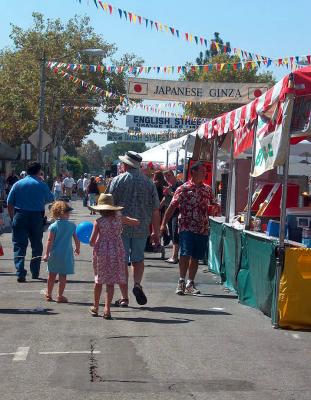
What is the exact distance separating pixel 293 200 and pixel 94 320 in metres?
4.42

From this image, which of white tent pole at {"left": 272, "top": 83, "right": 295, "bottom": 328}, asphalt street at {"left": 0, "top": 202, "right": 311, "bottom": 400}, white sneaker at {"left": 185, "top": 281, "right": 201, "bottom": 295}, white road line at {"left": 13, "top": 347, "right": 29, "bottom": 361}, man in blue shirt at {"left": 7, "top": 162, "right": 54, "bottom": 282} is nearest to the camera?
asphalt street at {"left": 0, "top": 202, "right": 311, "bottom": 400}

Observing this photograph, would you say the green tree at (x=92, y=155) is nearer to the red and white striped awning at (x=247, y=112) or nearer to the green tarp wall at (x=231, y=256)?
the red and white striped awning at (x=247, y=112)

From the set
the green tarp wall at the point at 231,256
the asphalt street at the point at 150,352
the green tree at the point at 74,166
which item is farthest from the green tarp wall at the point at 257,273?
the green tree at the point at 74,166

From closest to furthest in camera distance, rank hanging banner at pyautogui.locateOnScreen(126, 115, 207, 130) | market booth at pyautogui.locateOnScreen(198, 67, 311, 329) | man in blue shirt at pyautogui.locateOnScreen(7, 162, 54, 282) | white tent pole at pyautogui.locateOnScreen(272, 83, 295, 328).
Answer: white tent pole at pyautogui.locateOnScreen(272, 83, 295, 328) → market booth at pyautogui.locateOnScreen(198, 67, 311, 329) → man in blue shirt at pyautogui.locateOnScreen(7, 162, 54, 282) → hanging banner at pyautogui.locateOnScreen(126, 115, 207, 130)

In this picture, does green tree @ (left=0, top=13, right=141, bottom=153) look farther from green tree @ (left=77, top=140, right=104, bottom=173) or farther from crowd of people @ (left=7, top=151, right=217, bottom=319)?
green tree @ (left=77, top=140, right=104, bottom=173)

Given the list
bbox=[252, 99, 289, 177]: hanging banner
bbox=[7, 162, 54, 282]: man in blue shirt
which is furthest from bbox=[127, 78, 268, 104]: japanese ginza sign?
bbox=[252, 99, 289, 177]: hanging banner

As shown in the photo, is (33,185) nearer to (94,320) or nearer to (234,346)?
(94,320)

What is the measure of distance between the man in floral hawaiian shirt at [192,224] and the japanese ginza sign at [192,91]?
32.6ft

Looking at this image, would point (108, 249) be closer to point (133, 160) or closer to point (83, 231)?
point (133, 160)

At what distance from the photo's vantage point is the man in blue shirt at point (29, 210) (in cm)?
1406

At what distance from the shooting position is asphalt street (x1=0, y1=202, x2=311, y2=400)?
702 cm

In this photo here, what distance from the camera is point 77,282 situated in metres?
13.9

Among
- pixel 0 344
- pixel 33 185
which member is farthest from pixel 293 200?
pixel 0 344

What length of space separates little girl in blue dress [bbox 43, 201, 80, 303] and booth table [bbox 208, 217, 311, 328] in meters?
2.16
